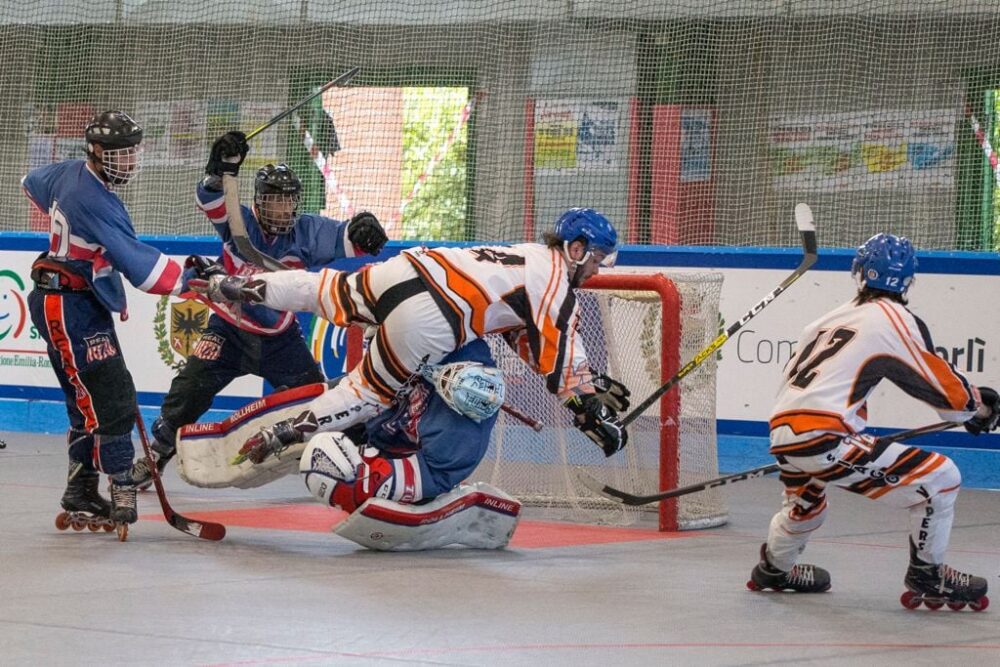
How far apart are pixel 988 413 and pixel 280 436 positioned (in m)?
2.31

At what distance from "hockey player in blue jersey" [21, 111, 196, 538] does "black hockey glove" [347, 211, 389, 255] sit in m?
1.05

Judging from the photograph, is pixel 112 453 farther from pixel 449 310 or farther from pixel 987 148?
pixel 987 148

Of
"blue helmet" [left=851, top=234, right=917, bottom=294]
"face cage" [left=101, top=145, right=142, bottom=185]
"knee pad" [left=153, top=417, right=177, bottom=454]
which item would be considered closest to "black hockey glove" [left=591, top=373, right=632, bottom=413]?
"blue helmet" [left=851, top=234, right=917, bottom=294]

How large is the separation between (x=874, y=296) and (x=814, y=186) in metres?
5.28

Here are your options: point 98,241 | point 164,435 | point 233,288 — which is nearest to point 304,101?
point 164,435

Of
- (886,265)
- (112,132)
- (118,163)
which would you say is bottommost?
(886,265)

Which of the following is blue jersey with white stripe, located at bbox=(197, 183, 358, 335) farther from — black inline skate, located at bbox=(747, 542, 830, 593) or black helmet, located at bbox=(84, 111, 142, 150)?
black inline skate, located at bbox=(747, 542, 830, 593)

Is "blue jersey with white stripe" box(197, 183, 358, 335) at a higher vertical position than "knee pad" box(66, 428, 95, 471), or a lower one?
higher

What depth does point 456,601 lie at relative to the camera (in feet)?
14.7

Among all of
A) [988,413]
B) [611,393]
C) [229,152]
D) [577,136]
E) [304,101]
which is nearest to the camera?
[988,413]

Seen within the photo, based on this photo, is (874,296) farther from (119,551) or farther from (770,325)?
(770,325)

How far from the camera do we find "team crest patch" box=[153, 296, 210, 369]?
9250 mm

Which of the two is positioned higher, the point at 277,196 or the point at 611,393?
the point at 277,196

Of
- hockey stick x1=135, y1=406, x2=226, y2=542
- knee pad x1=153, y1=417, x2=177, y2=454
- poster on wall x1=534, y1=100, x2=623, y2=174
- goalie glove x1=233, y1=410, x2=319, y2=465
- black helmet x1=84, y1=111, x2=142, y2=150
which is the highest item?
poster on wall x1=534, y1=100, x2=623, y2=174
